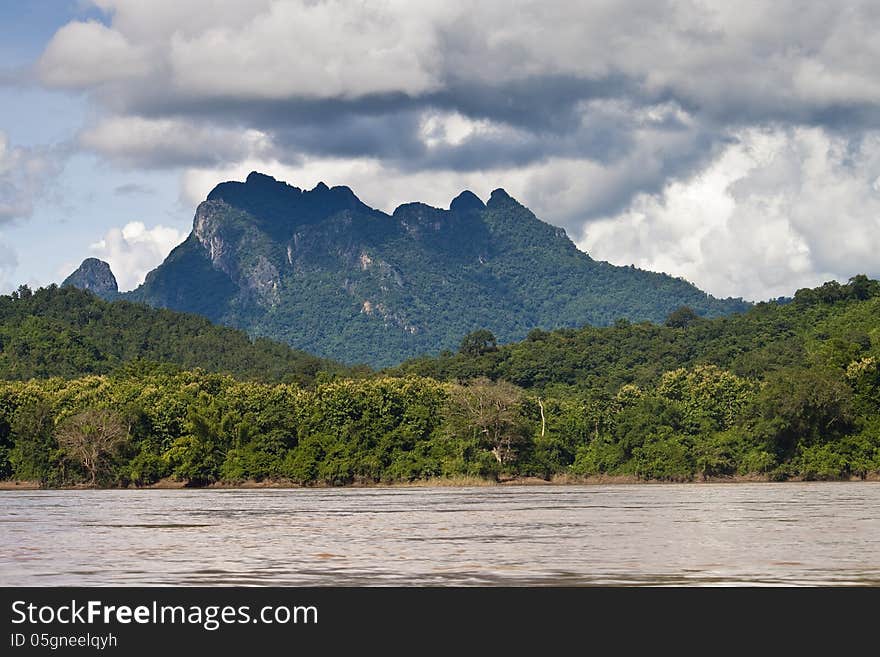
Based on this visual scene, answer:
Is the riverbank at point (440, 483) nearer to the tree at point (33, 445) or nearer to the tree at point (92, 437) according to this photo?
the tree at point (33, 445)

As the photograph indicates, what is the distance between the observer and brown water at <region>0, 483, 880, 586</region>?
3059cm

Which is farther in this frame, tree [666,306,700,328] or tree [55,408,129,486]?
tree [666,306,700,328]

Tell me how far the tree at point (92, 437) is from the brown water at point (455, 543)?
37.3 m

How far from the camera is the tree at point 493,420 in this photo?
108m

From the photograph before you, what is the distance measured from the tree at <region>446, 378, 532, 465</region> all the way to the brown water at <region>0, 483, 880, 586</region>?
115 feet

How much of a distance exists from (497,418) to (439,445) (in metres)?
5.92

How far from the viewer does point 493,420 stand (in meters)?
108

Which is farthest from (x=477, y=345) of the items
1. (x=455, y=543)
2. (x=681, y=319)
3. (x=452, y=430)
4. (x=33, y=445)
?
(x=455, y=543)

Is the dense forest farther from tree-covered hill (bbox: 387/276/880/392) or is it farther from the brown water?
the brown water

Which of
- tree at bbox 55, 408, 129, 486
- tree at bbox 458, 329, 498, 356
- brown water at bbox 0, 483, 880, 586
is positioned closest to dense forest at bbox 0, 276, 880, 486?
tree at bbox 55, 408, 129, 486

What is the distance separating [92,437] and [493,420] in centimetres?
3352

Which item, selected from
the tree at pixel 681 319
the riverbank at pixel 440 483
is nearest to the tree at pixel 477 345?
the tree at pixel 681 319

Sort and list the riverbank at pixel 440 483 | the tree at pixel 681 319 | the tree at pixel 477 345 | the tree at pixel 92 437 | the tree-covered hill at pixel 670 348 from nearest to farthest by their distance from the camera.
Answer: the riverbank at pixel 440 483 → the tree at pixel 92 437 → the tree-covered hill at pixel 670 348 → the tree at pixel 477 345 → the tree at pixel 681 319
